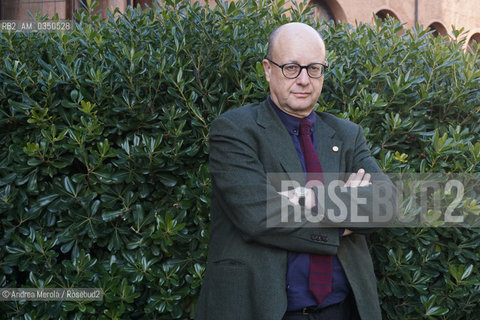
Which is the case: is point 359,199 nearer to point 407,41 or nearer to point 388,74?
point 388,74

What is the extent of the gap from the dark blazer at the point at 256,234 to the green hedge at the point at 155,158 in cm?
67

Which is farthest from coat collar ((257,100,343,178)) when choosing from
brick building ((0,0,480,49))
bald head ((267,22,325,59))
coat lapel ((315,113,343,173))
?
brick building ((0,0,480,49))

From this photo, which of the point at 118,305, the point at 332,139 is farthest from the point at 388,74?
the point at 118,305

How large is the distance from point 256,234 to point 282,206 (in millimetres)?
158

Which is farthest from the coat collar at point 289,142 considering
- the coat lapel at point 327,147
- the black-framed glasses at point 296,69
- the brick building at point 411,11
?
the brick building at point 411,11

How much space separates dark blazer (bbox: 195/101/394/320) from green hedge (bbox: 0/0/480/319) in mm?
672

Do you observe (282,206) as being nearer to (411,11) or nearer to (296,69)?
(296,69)

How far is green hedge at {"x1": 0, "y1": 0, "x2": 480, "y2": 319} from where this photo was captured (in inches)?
123

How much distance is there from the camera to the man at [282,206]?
7.34 ft

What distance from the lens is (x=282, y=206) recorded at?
2.25 meters

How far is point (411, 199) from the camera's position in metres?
3.07

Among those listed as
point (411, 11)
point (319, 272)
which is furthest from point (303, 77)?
point (411, 11)

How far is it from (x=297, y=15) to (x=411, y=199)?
154cm

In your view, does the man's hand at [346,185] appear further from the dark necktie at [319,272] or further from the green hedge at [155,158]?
the green hedge at [155,158]
